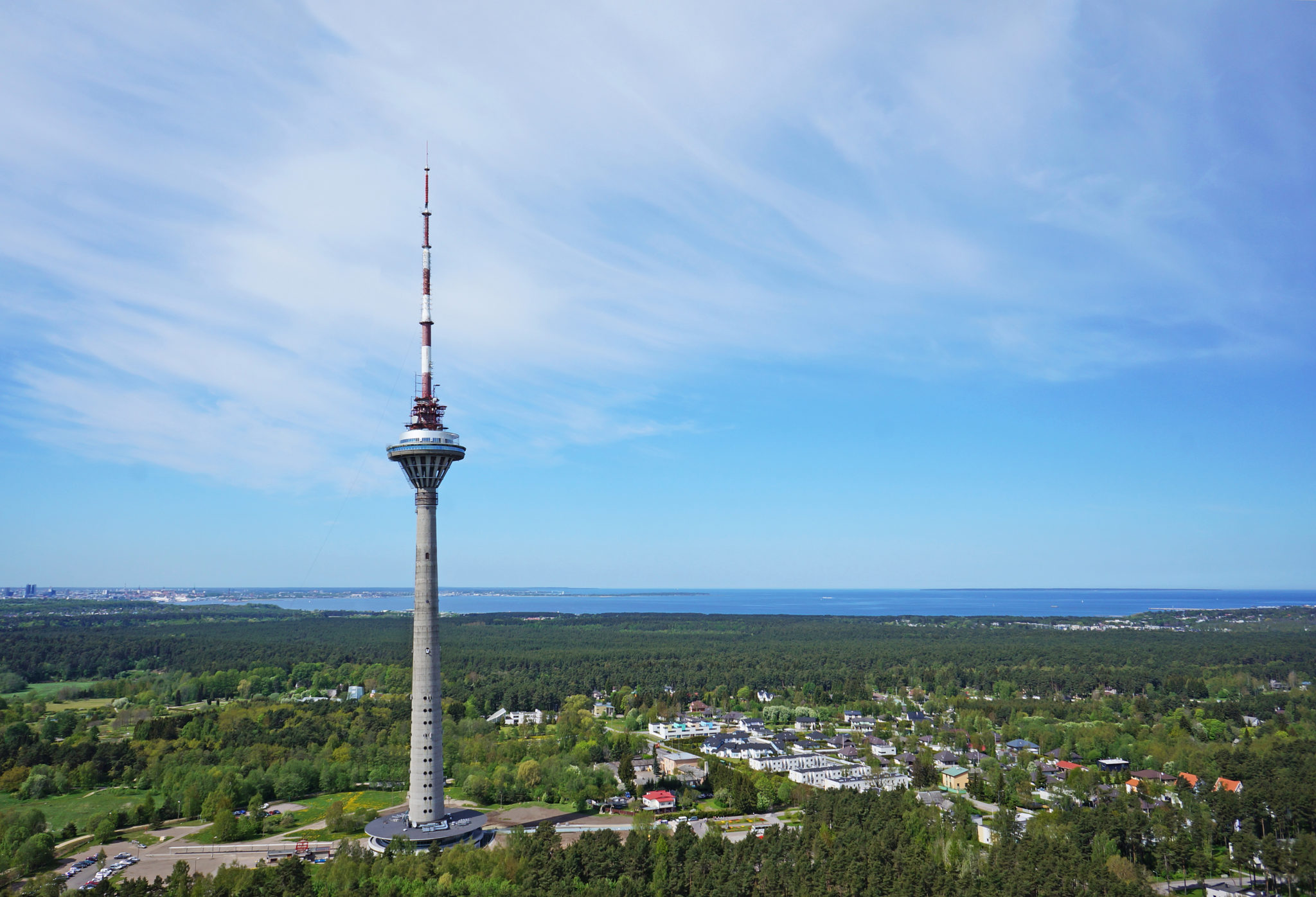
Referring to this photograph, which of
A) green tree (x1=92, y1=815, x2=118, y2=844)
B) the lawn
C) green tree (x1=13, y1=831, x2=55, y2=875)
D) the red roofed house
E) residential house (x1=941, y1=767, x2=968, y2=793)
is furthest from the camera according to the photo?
residential house (x1=941, y1=767, x2=968, y2=793)

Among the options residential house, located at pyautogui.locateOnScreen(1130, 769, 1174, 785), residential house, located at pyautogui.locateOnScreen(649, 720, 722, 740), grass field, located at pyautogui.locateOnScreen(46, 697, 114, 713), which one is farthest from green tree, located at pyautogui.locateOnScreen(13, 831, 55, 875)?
residential house, located at pyautogui.locateOnScreen(1130, 769, 1174, 785)

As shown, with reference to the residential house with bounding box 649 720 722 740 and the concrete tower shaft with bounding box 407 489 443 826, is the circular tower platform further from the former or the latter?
the residential house with bounding box 649 720 722 740

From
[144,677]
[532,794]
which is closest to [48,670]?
[144,677]

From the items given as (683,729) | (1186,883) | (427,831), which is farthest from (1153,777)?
(427,831)

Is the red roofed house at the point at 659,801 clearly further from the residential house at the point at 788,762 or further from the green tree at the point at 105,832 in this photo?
the green tree at the point at 105,832

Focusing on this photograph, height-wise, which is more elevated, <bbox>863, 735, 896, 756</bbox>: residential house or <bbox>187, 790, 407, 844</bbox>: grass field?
<bbox>187, 790, 407, 844</bbox>: grass field

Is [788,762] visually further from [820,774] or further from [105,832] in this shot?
[105,832]
